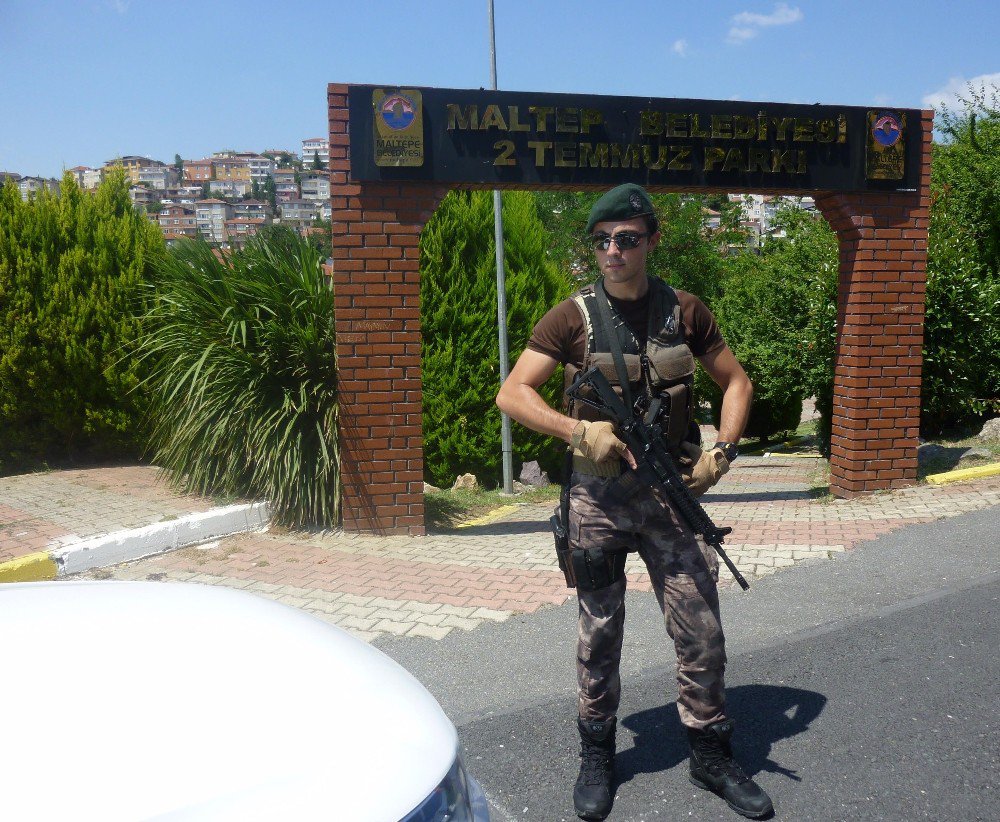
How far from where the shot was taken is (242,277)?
24.1 feet

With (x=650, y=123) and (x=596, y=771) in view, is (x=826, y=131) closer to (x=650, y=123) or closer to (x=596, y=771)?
(x=650, y=123)

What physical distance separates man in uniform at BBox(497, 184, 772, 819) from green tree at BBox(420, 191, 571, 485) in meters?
6.21

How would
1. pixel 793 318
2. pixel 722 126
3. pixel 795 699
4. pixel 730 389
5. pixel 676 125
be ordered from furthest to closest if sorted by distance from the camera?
pixel 793 318 → pixel 722 126 → pixel 676 125 → pixel 795 699 → pixel 730 389

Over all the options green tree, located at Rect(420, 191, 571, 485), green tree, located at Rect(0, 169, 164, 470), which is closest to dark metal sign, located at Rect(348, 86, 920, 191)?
green tree, located at Rect(420, 191, 571, 485)

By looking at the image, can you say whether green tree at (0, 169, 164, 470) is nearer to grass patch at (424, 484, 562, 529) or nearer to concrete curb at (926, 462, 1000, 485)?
grass patch at (424, 484, 562, 529)

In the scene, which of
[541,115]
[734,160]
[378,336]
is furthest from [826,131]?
[378,336]

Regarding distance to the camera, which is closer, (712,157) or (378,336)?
(378,336)

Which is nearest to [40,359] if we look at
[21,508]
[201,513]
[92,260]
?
[92,260]

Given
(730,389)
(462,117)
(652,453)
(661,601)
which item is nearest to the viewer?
(652,453)

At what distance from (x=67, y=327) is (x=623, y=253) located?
658 cm

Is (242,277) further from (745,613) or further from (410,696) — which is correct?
(410,696)

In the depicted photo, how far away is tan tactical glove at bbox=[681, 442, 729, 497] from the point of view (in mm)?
2969

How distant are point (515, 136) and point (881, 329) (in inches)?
138

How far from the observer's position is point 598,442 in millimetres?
2820
